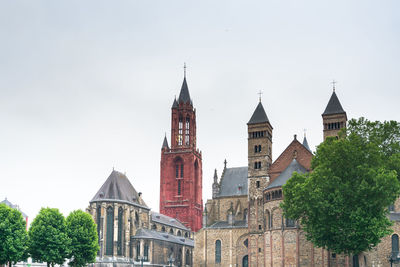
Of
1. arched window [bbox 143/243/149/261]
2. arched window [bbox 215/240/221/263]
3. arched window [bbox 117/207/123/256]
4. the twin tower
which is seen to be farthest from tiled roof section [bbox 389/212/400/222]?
the twin tower

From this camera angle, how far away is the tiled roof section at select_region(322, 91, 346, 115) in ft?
260

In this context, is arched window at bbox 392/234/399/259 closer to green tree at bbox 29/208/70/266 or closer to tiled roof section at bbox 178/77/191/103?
green tree at bbox 29/208/70/266

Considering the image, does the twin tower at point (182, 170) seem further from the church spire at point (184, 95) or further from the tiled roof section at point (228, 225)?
the tiled roof section at point (228, 225)

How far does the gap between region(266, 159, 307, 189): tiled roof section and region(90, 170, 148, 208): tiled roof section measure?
1089 inches

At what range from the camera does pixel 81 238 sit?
70.2 m

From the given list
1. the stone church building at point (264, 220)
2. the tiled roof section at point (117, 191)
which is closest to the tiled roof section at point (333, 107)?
the stone church building at point (264, 220)

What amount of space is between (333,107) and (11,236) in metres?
46.8

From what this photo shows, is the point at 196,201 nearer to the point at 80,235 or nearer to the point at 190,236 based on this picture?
the point at 190,236

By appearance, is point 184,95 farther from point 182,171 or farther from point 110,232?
point 110,232

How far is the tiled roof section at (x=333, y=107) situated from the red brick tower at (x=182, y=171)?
173 ft

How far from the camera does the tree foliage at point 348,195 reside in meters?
49.7

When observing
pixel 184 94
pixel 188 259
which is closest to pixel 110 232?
pixel 188 259

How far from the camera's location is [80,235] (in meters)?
70.1

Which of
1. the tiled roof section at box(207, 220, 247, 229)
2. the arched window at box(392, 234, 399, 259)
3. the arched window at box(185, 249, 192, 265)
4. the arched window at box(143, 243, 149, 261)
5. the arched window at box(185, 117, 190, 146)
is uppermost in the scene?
the arched window at box(185, 117, 190, 146)
